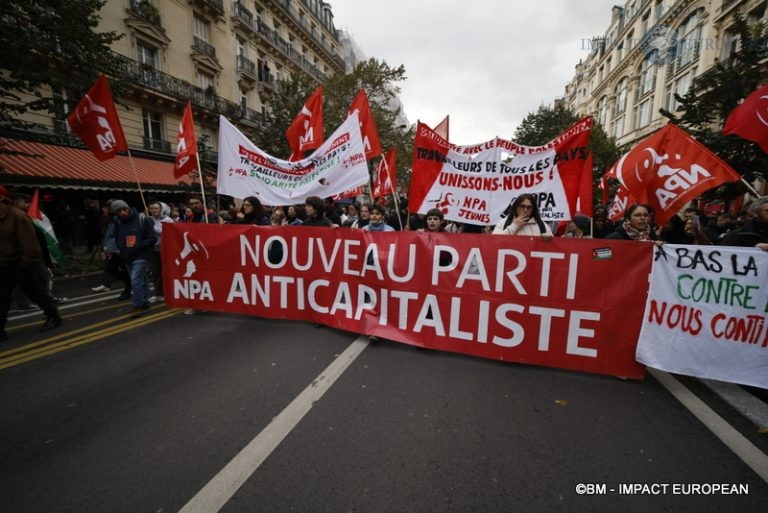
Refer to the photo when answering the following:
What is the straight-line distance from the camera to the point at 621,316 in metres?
3.29

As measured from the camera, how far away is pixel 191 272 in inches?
205

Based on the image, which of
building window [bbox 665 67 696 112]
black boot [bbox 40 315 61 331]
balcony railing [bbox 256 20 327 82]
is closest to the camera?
black boot [bbox 40 315 61 331]

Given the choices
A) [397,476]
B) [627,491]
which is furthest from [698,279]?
[397,476]

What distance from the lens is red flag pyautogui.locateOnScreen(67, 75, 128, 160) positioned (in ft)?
17.7

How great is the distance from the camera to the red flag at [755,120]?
3.64 metres

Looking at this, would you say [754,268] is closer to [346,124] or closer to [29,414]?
[346,124]

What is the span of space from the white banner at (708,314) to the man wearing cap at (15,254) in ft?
23.4

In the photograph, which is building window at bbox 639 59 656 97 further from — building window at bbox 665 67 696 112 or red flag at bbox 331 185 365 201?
red flag at bbox 331 185 365 201

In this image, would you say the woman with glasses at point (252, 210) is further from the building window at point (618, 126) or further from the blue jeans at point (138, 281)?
the building window at point (618, 126)

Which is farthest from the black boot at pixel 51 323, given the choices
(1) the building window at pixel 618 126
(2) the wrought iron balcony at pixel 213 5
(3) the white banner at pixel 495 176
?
(1) the building window at pixel 618 126

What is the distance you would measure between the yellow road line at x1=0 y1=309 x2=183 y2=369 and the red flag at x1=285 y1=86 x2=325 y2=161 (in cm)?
352

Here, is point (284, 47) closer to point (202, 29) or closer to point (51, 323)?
point (202, 29)

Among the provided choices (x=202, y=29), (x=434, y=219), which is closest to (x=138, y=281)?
(x=434, y=219)

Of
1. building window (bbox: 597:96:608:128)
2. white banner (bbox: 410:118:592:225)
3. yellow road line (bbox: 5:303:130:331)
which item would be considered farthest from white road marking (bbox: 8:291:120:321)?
building window (bbox: 597:96:608:128)
